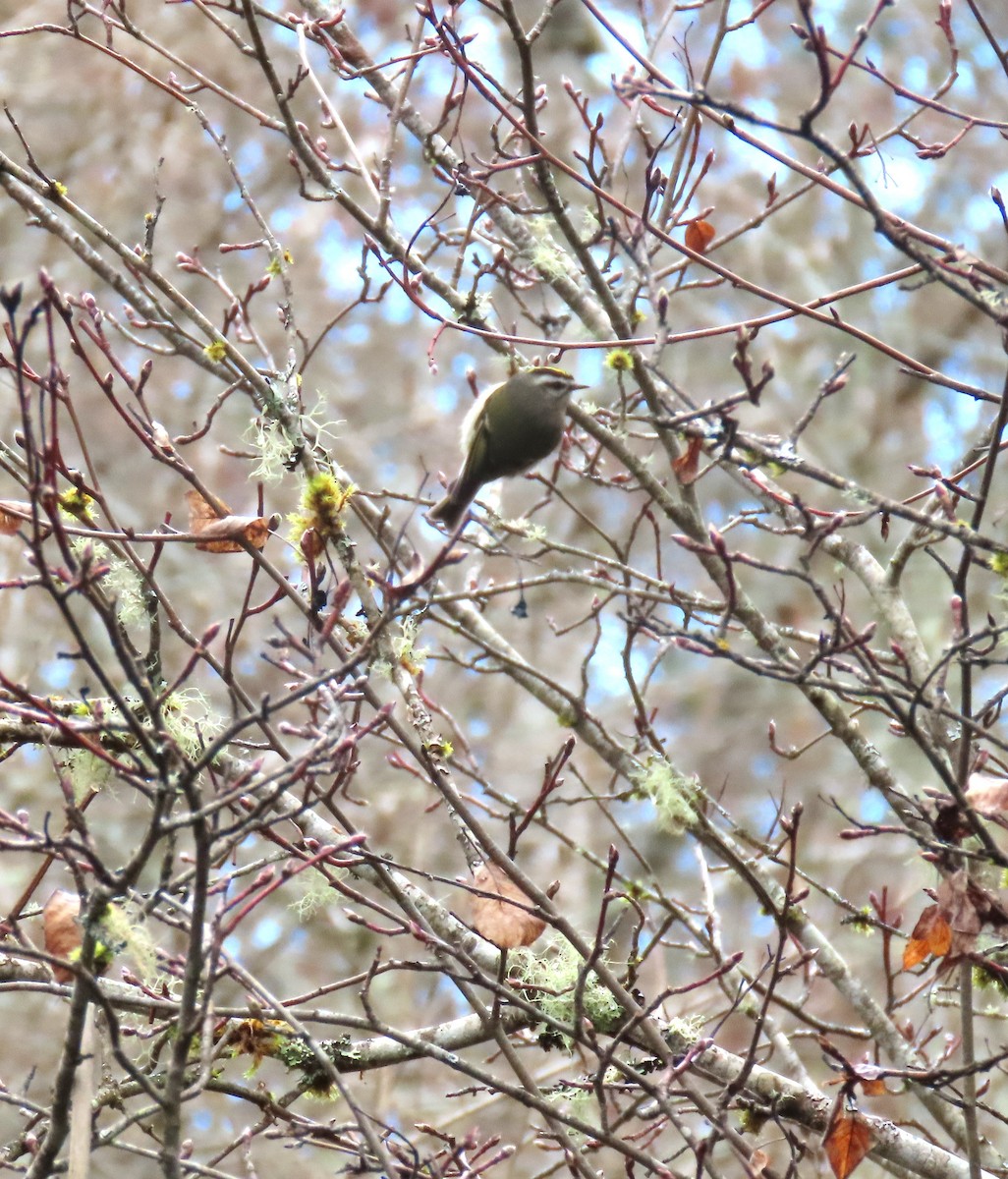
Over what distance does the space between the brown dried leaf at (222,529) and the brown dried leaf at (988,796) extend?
4.35ft

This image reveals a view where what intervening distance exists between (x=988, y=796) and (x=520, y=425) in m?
1.19

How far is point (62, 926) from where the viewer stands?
180cm

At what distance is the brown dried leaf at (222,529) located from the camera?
7.48 ft

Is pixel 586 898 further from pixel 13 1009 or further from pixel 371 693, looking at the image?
pixel 371 693

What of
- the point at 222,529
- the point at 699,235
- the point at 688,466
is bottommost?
the point at 222,529

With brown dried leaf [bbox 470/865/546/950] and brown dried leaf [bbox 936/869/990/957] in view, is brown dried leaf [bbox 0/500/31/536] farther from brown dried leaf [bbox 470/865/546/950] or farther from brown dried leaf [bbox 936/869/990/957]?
brown dried leaf [bbox 936/869/990/957]

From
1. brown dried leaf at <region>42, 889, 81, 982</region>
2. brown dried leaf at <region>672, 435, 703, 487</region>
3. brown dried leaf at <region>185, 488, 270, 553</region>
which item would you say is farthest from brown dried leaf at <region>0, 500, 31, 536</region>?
brown dried leaf at <region>672, 435, 703, 487</region>

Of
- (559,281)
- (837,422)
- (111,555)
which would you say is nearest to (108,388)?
(111,555)

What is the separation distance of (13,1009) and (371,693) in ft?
21.2

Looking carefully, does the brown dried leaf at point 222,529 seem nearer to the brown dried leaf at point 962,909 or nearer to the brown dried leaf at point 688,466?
the brown dried leaf at point 688,466

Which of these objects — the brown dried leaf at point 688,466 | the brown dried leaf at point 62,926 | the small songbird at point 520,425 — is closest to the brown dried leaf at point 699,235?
the small songbird at point 520,425

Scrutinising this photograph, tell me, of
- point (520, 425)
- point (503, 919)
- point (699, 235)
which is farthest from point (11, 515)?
point (699, 235)

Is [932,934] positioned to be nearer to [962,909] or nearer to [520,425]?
[962,909]

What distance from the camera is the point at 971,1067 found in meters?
2.14
